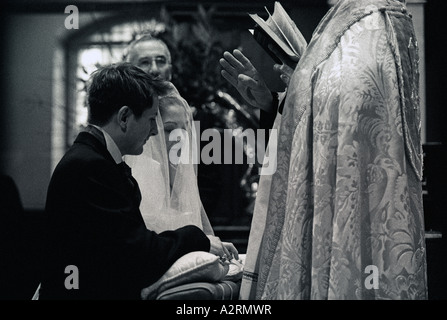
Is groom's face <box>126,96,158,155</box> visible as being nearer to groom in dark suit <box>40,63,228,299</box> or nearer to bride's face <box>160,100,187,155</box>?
groom in dark suit <box>40,63,228,299</box>

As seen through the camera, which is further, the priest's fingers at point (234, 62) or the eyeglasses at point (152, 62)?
the eyeglasses at point (152, 62)

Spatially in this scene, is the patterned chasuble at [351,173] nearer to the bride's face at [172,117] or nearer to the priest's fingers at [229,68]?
the priest's fingers at [229,68]

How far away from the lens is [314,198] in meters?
1.92

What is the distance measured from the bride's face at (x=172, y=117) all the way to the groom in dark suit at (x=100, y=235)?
1.76ft

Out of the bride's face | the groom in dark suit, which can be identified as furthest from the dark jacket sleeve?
the bride's face

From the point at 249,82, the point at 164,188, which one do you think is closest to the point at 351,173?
the point at 249,82

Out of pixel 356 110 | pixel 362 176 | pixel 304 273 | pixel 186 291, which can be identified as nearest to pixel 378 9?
pixel 356 110

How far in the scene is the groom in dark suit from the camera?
1.93 metres

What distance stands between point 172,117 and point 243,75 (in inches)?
21.5

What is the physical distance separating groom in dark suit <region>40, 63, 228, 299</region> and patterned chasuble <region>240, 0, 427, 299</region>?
0.32 m

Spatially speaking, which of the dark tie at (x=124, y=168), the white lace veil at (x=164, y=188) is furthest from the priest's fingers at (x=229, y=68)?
the dark tie at (x=124, y=168)

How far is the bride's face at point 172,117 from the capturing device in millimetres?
2637

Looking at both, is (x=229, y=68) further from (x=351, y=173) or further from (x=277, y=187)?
(x=351, y=173)

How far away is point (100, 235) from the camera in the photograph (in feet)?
6.34
